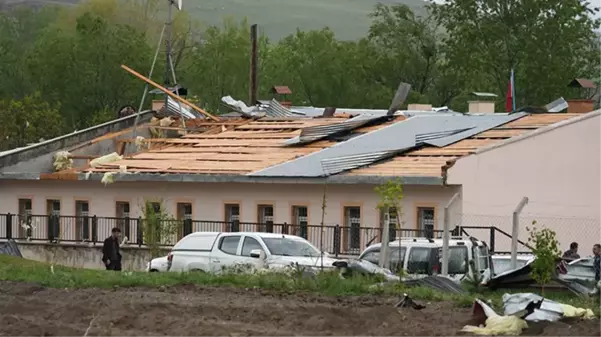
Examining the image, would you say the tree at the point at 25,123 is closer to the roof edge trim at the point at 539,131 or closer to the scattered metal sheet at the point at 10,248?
the scattered metal sheet at the point at 10,248

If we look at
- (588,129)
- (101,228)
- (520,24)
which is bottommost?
(101,228)

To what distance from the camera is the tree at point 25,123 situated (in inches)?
2889

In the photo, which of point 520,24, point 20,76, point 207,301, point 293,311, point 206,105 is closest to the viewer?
point 293,311

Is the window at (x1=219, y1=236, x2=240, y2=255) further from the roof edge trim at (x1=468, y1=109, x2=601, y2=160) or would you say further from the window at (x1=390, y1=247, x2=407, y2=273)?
the roof edge trim at (x1=468, y1=109, x2=601, y2=160)

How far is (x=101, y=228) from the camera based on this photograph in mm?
44688

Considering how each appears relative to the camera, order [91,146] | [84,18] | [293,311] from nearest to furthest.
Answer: [293,311] → [91,146] → [84,18]

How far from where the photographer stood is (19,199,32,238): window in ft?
152

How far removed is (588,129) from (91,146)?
18708 mm

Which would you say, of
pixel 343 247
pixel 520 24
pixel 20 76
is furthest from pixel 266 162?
pixel 20 76

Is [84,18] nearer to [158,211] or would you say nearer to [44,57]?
[44,57]

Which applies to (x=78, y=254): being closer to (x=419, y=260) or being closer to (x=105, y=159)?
(x=105, y=159)

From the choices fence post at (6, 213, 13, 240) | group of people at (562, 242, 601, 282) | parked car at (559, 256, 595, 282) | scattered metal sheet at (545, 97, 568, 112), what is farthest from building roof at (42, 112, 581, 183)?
parked car at (559, 256, 595, 282)

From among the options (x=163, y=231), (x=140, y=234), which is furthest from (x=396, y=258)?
(x=140, y=234)

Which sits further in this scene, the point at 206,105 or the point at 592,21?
the point at 206,105
